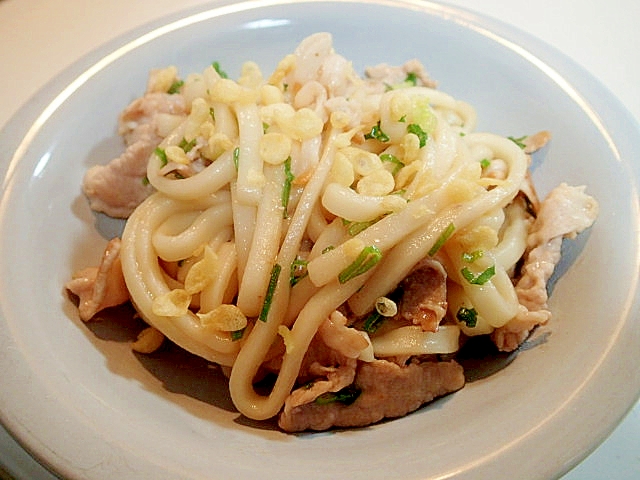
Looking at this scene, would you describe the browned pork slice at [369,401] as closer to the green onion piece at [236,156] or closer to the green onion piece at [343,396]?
the green onion piece at [343,396]

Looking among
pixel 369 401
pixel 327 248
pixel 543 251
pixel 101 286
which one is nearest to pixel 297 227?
pixel 327 248

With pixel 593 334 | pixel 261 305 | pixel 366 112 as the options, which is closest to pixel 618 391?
pixel 593 334

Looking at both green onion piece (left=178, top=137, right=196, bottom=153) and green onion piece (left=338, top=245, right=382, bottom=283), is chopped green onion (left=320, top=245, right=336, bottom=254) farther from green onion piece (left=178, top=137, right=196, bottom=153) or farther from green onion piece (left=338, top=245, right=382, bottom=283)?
green onion piece (left=178, top=137, right=196, bottom=153)

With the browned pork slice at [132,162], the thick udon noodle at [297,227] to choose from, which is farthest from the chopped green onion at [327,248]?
the browned pork slice at [132,162]

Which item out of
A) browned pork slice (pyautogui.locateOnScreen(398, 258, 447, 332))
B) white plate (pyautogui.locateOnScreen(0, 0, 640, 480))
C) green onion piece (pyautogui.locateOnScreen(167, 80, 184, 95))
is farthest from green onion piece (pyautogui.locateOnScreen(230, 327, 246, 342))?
green onion piece (pyautogui.locateOnScreen(167, 80, 184, 95))

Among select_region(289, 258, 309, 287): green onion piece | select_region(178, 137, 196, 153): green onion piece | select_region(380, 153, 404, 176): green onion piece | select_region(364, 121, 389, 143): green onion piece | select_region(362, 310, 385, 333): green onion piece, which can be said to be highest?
select_region(364, 121, 389, 143): green onion piece

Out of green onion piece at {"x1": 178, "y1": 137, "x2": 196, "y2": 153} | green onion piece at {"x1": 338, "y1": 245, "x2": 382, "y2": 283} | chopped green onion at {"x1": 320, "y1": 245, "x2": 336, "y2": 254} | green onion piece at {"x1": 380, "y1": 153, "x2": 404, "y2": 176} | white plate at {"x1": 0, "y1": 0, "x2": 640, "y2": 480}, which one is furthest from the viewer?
green onion piece at {"x1": 178, "y1": 137, "x2": 196, "y2": 153}
